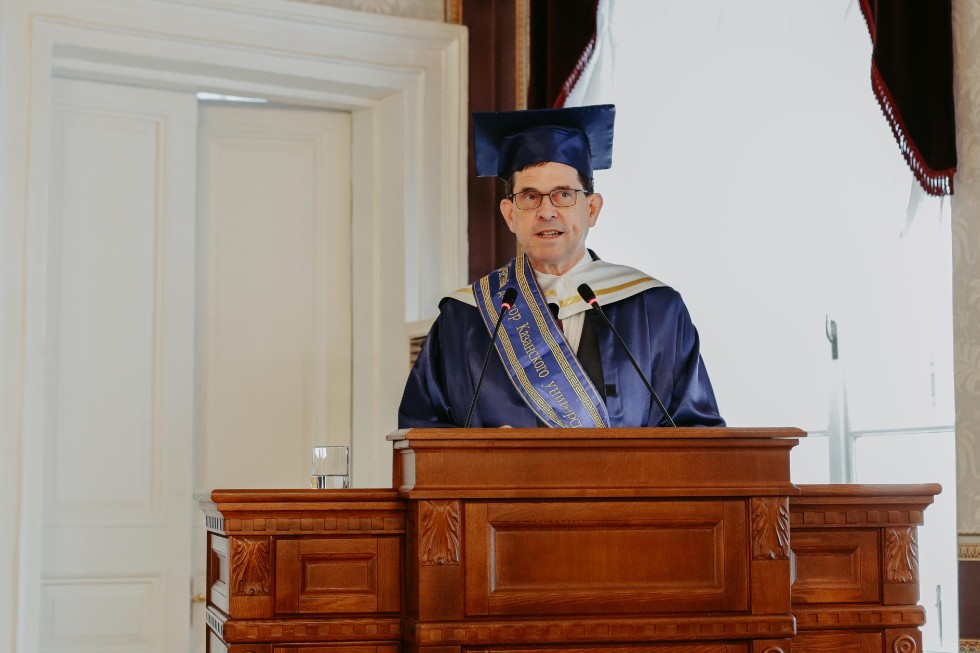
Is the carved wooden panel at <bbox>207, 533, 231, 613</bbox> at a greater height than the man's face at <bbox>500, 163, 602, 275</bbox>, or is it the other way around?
the man's face at <bbox>500, 163, 602, 275</bbox>

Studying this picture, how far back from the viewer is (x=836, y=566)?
261cm

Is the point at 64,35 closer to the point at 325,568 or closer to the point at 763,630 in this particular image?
the point at 325,568

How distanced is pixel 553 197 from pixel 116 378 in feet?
6.31

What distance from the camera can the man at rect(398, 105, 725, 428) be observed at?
123 inches

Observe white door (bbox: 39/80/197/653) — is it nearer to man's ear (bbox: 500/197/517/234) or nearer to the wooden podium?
man's ear (bbox: 500/197/517/234)

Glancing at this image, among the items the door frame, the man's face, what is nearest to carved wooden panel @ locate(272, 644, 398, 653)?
the man's face

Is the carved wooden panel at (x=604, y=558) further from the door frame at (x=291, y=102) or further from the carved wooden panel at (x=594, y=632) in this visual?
the door frame at (x=291, y=102)

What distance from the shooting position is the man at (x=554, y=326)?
313 cm

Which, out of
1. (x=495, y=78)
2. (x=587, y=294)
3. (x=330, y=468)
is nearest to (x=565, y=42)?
(x=495, y=78)

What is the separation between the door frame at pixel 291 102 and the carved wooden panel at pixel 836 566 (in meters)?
2.31

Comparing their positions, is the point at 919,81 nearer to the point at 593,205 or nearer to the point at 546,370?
the point at 593,205

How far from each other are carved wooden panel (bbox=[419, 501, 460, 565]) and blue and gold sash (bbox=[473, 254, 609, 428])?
0.77 m

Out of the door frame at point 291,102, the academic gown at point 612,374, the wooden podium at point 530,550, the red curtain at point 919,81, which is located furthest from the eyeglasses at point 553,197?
Answer: the door frame at point 291,102

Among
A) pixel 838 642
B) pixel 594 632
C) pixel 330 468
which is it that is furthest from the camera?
pixel 330 468
